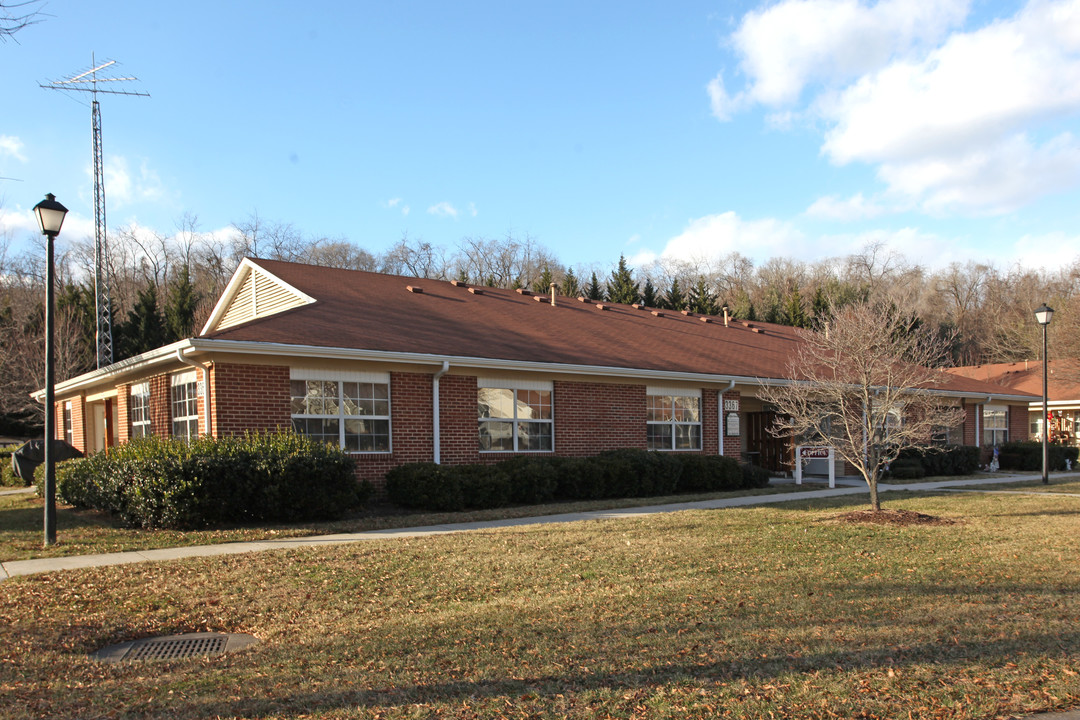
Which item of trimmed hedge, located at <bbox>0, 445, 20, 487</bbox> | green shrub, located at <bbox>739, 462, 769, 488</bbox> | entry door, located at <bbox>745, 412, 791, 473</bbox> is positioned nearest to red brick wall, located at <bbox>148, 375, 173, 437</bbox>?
trimmed hedge, located at <bbox>0, 445, 20, 487</bbox>

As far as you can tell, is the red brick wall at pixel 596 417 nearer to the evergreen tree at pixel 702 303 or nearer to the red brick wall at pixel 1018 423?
the red brick wall at pixel 1018 423

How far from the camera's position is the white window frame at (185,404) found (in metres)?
14.9

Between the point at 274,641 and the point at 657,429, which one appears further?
the point at 657,429

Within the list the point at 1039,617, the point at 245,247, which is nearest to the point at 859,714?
the point at 1039,617

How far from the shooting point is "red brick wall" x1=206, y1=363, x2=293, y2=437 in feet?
44.7

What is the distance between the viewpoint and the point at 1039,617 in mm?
6715

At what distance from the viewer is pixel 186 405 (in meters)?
15.3

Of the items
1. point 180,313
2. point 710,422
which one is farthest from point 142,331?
point 710,422

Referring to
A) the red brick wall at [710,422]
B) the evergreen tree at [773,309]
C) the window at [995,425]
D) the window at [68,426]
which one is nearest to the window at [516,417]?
the red brick wall at [710,422]

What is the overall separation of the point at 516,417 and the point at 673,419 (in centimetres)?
465

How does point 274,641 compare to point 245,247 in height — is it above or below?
below

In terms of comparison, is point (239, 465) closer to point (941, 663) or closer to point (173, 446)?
point (173, 446)

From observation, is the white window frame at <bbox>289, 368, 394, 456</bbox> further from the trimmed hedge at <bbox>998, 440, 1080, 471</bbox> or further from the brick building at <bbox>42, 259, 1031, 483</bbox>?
the trimmed hedge at <bbox>998, 440, 1080, 471</bbox>

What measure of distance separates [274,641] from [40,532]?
300 inches
